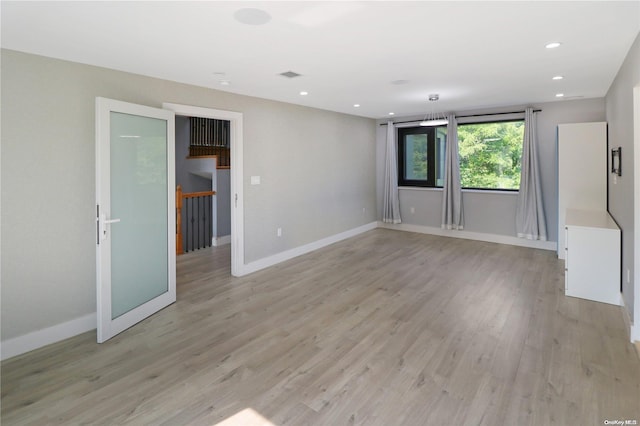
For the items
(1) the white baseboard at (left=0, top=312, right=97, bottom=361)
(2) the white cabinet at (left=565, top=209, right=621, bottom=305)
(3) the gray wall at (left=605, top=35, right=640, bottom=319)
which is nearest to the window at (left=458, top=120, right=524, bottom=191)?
(3) the gray wall at (left=605, top=35, right=640, bottom=319)

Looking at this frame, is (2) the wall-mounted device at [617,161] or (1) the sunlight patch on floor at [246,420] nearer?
(1) the sunlight patch on floor at [246,420]

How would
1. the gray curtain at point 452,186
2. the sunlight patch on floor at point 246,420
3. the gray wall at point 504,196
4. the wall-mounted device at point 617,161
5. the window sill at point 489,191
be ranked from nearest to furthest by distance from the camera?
the sunlight patch on floor at point 246,420
the wall-mounted device at point 617,161
the gray wall at point 504,196
the window sill at point 489,191
the gray curtain at point 452,186

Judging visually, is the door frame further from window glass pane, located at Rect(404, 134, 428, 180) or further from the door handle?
window glass pane, located at Rect(404, 134, 428, 180)

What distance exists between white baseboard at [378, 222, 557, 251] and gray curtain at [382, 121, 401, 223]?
0.68ft

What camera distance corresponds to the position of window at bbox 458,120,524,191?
21.0ft

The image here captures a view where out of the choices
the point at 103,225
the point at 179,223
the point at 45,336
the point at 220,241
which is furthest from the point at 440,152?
the point at 45,336

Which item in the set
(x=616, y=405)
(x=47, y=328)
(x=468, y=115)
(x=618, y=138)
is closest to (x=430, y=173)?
(x=468, y=115)

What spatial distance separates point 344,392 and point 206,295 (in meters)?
2.34

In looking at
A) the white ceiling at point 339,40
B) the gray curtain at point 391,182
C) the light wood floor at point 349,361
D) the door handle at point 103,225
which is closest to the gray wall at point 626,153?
the white ceiling at point 339,40

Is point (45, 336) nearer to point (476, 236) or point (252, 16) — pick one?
point (252, 16)

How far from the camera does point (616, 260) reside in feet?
12.1

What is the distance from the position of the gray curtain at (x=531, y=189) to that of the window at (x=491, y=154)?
0.37 metres

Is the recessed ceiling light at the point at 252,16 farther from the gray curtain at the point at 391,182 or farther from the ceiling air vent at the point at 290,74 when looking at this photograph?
the gray curtain at the point at 391,182

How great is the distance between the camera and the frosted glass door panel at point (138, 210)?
316cm
